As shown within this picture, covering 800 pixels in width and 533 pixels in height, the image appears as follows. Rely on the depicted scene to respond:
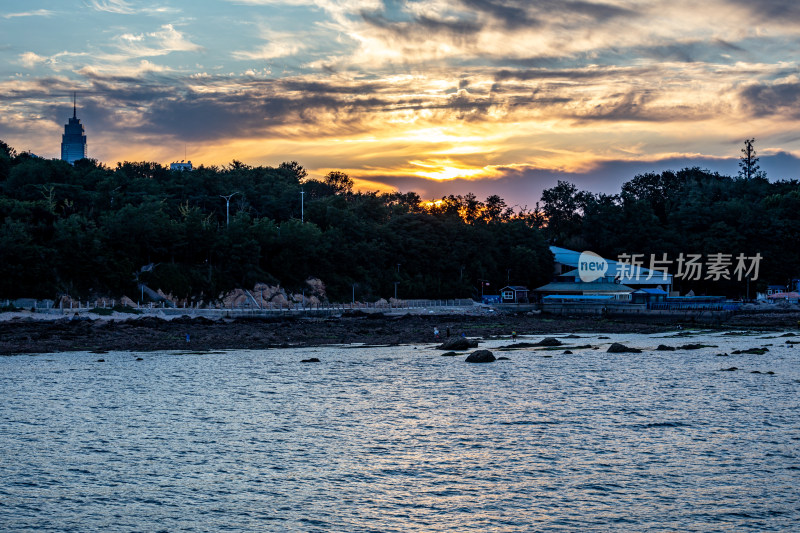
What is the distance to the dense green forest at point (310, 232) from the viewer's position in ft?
311

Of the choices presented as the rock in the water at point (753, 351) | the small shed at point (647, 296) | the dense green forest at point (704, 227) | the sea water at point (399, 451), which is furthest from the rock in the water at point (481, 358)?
the dense green forest at point (704, 227)

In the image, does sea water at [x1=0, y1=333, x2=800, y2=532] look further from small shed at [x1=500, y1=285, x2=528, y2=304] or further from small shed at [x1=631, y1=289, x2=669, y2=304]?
small shed at [x1=500, y1=285, x2=528, y2=304]

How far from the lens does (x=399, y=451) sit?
22891mm

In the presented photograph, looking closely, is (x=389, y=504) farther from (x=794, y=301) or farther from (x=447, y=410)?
(x=794, y=301)

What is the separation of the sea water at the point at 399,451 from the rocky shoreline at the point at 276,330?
59.9ft

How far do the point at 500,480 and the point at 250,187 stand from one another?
126 m

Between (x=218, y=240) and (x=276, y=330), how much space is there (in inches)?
1431

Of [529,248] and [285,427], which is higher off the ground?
[529,248]

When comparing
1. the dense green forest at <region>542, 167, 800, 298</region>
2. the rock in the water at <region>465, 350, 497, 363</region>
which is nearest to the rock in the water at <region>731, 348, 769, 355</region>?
the rock in the water at <region>465, 350, 497, 363</region>

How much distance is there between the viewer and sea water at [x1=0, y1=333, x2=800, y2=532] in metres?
16.6

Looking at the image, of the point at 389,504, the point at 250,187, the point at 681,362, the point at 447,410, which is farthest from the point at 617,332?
the point at 250,187

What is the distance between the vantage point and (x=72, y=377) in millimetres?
40969

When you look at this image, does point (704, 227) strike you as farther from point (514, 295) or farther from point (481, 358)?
point (481, 358)

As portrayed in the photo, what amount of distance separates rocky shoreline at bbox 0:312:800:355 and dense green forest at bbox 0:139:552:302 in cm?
1802
